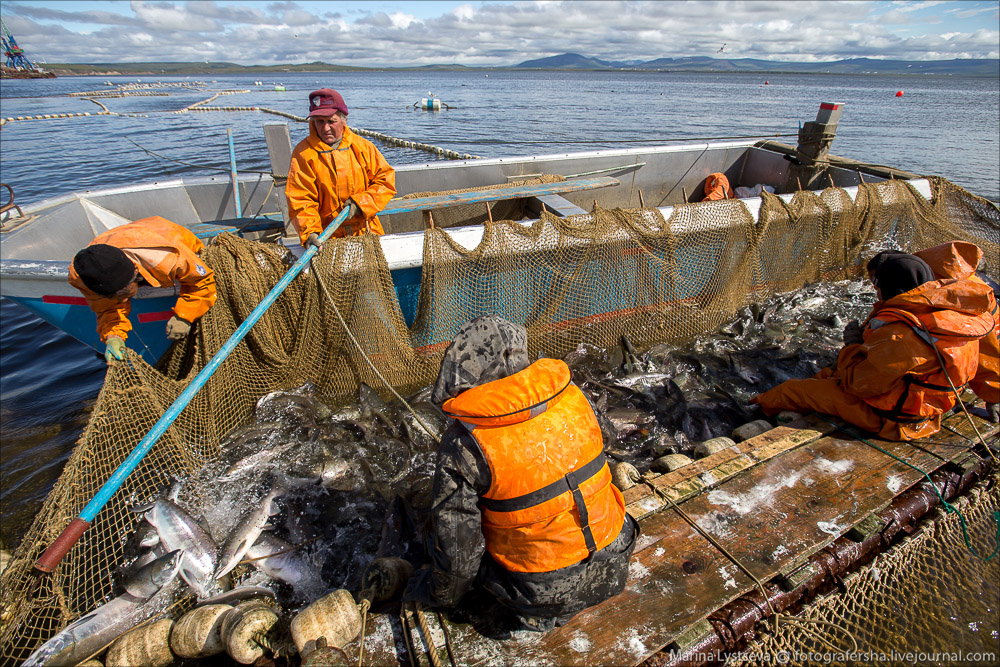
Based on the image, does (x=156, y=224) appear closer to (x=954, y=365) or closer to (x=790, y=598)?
(x=790, y=598)

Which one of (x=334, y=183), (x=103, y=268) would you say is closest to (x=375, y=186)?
(x=334, y=183)

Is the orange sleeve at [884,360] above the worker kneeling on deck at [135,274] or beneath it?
beneath

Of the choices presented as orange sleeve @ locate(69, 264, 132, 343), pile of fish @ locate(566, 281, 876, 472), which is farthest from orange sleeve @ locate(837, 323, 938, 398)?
orange sleeve @ locate(69, 264, 132, 343)

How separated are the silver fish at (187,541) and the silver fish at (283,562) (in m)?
0.25

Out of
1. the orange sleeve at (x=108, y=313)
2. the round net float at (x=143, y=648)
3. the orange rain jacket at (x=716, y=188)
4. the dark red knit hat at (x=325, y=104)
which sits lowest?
Answer: the round net float at (x=143, y=648)

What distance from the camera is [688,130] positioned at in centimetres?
2692

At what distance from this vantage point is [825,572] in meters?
2.61

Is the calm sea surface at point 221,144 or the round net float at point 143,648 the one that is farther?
the calm sea surface at point 221,144

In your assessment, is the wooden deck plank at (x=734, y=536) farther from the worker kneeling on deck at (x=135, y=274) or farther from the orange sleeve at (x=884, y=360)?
the worker kneeling on deck at (x=135, y=274)

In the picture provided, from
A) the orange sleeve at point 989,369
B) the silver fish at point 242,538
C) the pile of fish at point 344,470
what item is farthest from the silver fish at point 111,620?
the orange sleeve at point 989,369

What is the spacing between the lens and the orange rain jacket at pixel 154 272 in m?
3.36

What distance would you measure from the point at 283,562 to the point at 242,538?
321 mm

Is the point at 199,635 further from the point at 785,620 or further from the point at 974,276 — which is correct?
the point at 974,276

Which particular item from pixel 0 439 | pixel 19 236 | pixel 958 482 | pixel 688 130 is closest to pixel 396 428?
pixel 19 236
